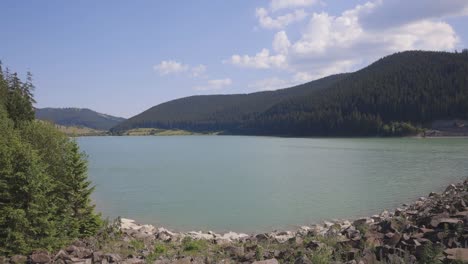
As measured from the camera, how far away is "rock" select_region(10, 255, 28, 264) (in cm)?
1520

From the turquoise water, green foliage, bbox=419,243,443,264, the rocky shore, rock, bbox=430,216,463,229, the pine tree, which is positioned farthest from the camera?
the turquoise water

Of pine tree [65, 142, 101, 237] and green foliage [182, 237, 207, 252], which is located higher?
pine tree [65, 142, 101, 237]

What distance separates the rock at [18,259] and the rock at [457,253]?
14.4 meters

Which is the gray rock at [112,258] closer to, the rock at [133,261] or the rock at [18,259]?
the rock at [133,261]

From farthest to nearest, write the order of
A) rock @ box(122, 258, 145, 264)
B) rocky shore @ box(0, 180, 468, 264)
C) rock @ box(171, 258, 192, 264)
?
rock @ box(122, 258, 145, 264) < rock @ box(171, 258, 192, 264) < rocky shore @ box(0, 180, 468, 264)

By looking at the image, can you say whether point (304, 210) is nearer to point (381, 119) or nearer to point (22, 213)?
point (22, 213)

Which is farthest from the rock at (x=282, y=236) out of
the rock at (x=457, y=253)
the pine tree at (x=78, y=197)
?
the rock at (x=457, y=253)

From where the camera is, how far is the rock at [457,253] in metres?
10.6

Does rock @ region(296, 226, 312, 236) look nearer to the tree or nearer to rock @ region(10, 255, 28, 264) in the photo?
the tree

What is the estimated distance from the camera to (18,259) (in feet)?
50.3

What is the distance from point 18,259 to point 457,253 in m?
14.7

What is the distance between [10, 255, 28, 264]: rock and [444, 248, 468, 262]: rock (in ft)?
47.1

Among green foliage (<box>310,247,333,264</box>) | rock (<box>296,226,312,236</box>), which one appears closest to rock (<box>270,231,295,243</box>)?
rock (<box>296,226,312,236</box>)

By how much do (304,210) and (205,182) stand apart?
809 inches
